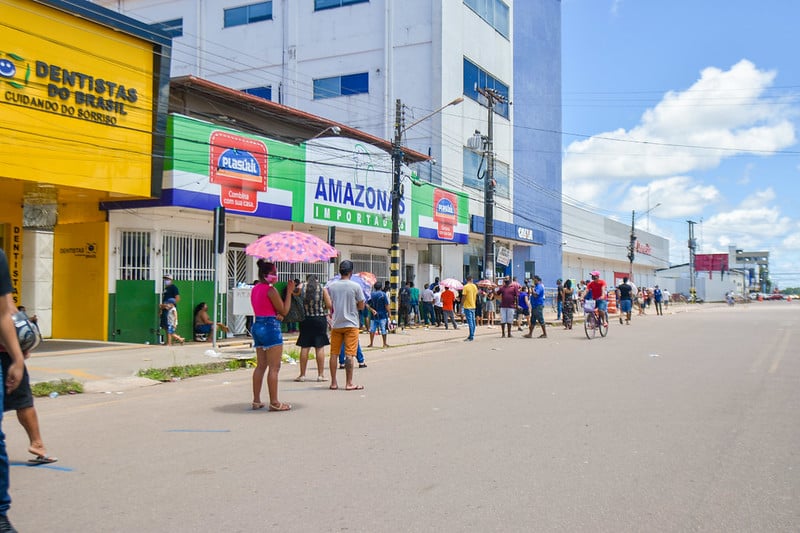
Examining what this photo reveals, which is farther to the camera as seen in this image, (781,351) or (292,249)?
(781,351)

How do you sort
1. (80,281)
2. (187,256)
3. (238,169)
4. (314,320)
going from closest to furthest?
(314,320) → (80,281) → (238,169) → (187,256)

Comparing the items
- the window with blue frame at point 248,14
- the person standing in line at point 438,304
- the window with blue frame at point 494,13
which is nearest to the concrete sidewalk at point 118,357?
the person standing in line at point 438,304

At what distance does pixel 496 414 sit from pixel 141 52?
504 inches

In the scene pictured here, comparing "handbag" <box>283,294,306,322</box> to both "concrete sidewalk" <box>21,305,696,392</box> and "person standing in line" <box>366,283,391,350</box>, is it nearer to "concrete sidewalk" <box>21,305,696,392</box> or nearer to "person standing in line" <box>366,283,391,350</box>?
"concrete sidewalk" <box>21,305,696,392</box>

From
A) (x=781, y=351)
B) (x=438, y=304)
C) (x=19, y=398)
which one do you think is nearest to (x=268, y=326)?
(x=19, y=398)

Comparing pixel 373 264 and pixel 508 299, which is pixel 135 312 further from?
pixel 373 264

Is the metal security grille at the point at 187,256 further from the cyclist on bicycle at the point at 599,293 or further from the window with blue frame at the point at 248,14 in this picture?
the window with blue frame at the point at 248,14

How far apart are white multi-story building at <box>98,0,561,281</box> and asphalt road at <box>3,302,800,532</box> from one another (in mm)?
19465

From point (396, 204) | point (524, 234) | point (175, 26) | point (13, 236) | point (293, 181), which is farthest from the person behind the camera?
point (175, 26)

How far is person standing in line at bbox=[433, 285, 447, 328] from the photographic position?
88.4 feet

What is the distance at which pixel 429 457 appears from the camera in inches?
248

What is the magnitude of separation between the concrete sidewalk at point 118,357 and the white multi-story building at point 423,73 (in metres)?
12.3

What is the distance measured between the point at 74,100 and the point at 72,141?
34.0 inches

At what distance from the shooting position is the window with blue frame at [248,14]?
1491 inches
